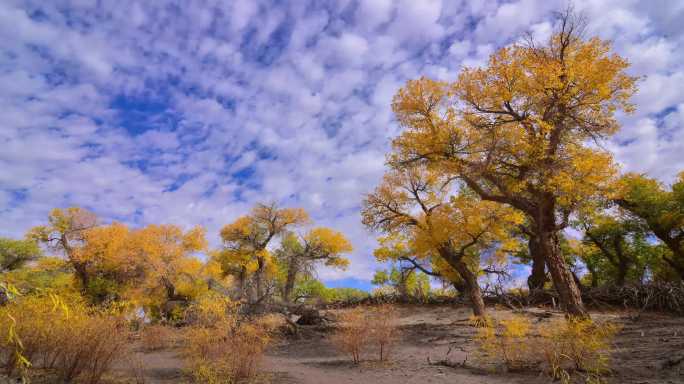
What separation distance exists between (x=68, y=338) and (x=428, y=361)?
786 cm

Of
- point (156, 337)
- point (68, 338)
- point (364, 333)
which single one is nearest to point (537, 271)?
point (364, 333)

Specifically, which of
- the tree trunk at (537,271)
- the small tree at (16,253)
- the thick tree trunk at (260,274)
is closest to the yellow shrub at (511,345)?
the tree trunk at (537,271)

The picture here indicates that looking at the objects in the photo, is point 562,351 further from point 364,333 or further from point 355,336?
point 355,336

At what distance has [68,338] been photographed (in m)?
7.86

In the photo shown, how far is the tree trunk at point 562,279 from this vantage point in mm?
12773

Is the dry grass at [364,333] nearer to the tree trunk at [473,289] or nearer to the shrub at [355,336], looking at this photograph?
the shrub at [355,336]

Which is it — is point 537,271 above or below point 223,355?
above

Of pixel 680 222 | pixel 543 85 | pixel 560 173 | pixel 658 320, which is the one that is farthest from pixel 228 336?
pixel 680 222

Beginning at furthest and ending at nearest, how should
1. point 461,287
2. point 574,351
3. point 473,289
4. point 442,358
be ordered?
point 461,287 → point 473,289 → point 442,358 → point 574,351

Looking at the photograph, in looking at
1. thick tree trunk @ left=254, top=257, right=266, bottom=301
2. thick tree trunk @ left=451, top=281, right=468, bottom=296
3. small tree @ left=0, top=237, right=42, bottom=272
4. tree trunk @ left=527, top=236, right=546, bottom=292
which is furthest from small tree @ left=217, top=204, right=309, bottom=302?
small tree @ left=0, top=237, right=42, bottom=272

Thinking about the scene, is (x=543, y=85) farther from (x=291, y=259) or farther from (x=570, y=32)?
(x=291, y=259)

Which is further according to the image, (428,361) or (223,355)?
(428,361)

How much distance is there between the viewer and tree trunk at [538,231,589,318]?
41.9 ft

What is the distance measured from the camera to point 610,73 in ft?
42.5
